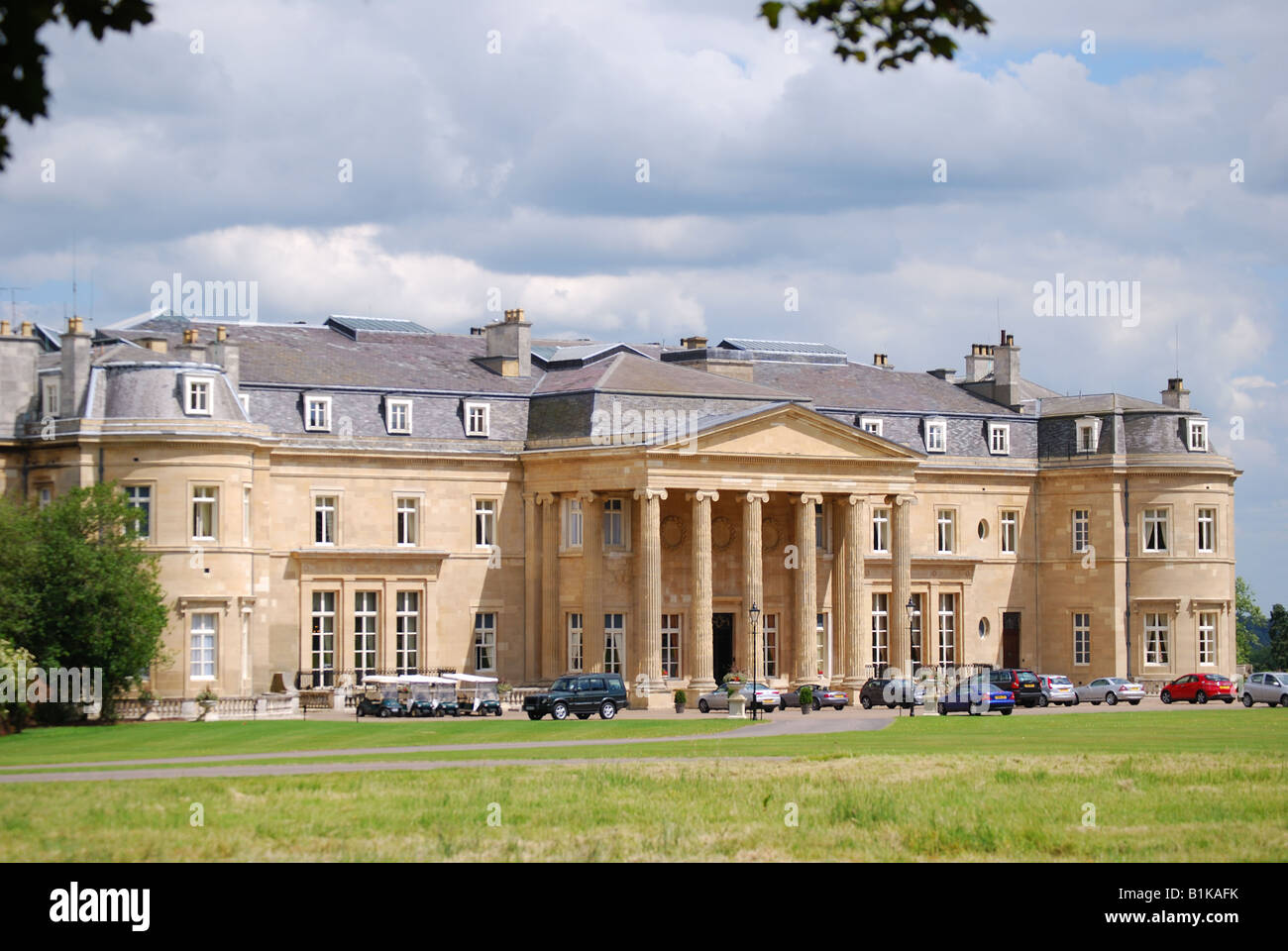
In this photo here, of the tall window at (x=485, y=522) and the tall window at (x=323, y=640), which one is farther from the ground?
the tall window at (x=485, y=522)

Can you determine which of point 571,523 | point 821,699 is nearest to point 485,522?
point 571,523

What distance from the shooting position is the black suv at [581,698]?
223 feet

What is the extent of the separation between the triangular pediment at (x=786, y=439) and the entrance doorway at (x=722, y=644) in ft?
23.2

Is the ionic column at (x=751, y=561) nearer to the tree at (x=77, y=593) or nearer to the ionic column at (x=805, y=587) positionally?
the ionic column at (x=805, y=587)

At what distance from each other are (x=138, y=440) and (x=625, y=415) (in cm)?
1783

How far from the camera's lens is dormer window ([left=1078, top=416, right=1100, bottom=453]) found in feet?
294

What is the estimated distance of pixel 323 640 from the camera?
7569 centimetres

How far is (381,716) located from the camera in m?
68.2

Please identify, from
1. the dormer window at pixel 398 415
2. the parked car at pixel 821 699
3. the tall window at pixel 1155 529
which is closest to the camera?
the parked car at pixel 821 699

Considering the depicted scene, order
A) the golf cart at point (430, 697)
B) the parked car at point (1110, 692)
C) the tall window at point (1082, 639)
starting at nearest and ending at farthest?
the golf cart at point (430, 697), the parked car at point (1110, 692), the tall window at point (1082, 639)

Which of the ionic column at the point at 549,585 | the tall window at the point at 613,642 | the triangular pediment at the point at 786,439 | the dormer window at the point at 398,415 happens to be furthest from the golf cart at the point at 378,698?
the triangular pediment at the point at 786,439

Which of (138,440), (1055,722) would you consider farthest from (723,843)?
(138,440)
